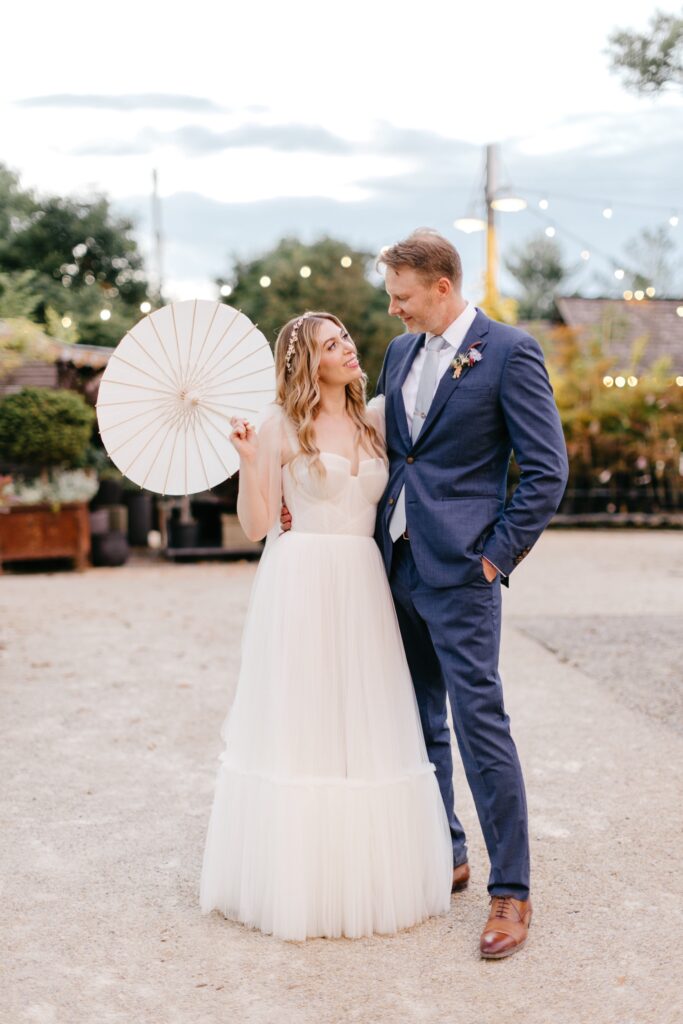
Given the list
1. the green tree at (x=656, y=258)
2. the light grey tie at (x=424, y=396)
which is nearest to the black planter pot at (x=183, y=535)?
the light grey tie at (x=424, y=396)

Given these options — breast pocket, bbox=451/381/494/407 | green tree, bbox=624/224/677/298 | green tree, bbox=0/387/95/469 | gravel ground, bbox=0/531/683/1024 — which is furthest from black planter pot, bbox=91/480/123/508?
green tree, bbox=624/224/677/298

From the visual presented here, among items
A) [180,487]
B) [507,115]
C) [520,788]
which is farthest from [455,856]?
[507,115]

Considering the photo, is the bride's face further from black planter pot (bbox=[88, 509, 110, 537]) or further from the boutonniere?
black planter pot (bbox=[88, 509, 110, 537])

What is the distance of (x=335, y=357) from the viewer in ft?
10.4

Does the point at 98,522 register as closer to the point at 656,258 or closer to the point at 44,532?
the point at 44,532

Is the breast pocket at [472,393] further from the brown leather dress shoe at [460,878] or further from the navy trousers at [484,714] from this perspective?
the brown leather dress shoe at [460,878]

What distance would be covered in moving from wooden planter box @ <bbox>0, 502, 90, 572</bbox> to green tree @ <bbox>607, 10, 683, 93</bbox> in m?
7.31

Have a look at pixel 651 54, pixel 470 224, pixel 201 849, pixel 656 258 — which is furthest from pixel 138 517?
pixel 656 258

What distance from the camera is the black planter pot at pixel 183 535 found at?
43.3ft

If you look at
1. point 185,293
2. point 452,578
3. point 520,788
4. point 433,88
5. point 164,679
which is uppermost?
point 433,88

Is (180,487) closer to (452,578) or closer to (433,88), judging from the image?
(452,578)

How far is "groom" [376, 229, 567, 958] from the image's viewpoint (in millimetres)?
2938

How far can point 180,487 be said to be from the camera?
328 centimetres

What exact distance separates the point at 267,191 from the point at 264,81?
6655 millimetres
